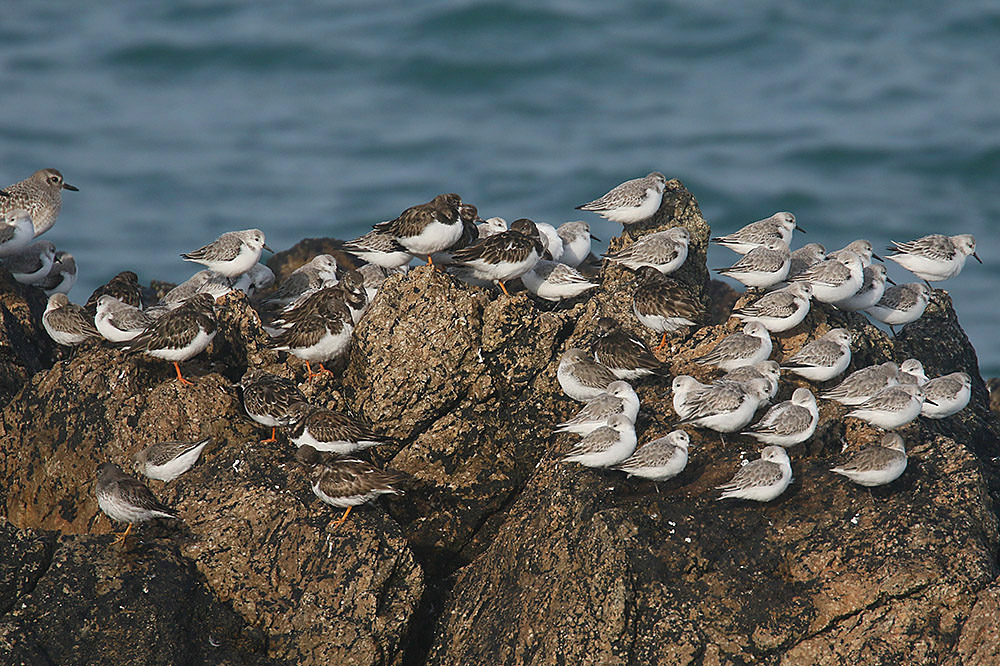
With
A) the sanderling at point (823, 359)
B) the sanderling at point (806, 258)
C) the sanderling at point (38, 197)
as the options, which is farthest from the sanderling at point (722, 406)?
the sanderling at point (38, 197)

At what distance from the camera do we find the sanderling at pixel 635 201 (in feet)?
46.8

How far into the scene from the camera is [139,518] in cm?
955

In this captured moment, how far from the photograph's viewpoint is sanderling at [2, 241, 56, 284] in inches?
553

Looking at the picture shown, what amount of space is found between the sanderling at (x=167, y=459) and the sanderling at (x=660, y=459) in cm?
418

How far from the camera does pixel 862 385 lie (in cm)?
1075

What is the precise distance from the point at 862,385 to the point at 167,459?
7089mm

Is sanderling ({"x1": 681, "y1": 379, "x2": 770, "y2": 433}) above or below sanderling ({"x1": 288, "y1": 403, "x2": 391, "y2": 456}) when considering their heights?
above

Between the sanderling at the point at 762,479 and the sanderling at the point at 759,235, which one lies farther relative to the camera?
the sanderling at the point at 759,235

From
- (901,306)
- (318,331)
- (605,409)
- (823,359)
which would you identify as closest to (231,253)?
(318,331)

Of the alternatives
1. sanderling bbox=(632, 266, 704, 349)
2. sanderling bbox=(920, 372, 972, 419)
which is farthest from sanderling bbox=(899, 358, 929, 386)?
sanderling bbox=(632, 266, 704, 349)

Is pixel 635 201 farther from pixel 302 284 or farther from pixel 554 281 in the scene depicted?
pixel 302 284

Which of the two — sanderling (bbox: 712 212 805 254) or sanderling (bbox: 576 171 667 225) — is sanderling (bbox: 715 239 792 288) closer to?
sanderling (bbox: 712 212 805 254)

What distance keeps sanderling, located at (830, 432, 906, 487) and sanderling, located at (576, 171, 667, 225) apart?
573cm

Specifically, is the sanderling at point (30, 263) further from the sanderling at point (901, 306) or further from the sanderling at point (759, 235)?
the sanderling at point (901, 306)
